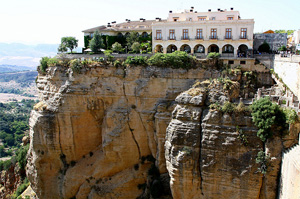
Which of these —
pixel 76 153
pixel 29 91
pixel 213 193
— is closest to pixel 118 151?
pixel 76 153

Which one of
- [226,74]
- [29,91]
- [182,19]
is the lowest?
[29,91]

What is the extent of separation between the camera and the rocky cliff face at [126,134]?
22156mm

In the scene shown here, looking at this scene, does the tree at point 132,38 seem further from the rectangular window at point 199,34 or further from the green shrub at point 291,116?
the green shrub at point 291,116

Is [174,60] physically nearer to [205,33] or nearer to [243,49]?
[205,33]

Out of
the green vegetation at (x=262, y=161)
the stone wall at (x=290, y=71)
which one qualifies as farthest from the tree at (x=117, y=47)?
the green vegetation at (x=262, y=161)

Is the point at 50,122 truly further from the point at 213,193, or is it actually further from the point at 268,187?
the point at 268,187

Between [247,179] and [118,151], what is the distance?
1279 centimetres

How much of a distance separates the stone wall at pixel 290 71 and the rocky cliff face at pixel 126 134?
214 cm

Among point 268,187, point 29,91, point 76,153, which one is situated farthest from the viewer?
point 29,91

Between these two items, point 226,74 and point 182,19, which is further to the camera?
point 182,19

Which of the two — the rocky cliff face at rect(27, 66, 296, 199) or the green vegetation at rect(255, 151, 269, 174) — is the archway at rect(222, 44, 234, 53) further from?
the green vegetation at rect(255, 151, 269, 174)

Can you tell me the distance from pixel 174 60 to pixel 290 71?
9.37 m

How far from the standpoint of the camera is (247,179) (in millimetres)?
20203

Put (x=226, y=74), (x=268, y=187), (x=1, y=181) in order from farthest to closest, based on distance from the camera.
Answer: (x=1, y=181)
(x=226, y=74)
(x=268, y=187)
